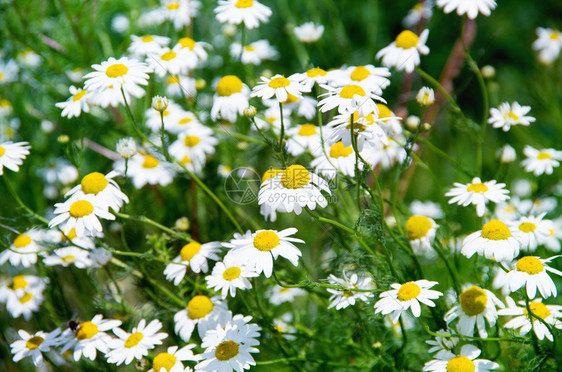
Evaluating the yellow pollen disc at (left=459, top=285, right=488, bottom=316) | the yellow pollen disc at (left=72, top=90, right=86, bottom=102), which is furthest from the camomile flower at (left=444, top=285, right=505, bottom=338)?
the yellow pollen disc at (left=72, top=90, right=86, bottom=102)

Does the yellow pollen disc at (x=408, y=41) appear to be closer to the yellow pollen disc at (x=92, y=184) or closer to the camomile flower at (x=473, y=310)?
the camomile flower at (x=473, y=310)

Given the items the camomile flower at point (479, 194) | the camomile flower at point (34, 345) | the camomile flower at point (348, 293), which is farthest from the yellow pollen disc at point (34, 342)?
the camomile flower at point (479, 194)

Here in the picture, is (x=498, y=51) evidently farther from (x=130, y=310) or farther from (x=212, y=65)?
(x=130, y=310)

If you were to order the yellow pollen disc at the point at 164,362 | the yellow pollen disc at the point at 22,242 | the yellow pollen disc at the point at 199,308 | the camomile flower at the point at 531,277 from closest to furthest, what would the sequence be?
the camomile flower at the point at 531,277
the yellow pollen disc at the point at 164,362
the yellow pollen disc at the point at 199,308
the yellow pollen disc at the point at 22,242

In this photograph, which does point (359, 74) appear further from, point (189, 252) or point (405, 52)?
point (189, 252)

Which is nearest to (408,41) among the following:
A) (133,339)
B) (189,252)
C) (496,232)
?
(496,232)

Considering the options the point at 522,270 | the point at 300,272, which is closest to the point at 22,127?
the point at 300,272
